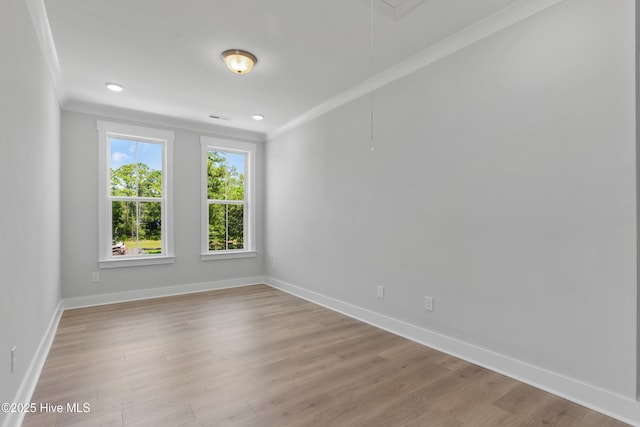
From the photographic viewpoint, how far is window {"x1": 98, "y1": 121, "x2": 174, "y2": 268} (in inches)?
170

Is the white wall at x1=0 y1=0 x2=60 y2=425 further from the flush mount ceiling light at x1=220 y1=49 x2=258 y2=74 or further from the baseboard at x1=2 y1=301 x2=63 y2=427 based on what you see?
the flush mount ceiling light at x1=220 y1=49 x2=258 y2=74

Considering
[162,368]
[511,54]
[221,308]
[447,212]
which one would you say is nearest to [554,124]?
[511,54]

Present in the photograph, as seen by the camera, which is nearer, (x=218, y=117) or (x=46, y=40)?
(x=46, y=40)

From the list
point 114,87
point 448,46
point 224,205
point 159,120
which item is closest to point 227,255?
point 224,205

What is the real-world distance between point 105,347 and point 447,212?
319 centimetres

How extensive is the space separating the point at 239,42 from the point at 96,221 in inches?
124

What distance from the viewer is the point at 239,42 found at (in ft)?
8.95

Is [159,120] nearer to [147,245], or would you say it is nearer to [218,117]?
[218,117]

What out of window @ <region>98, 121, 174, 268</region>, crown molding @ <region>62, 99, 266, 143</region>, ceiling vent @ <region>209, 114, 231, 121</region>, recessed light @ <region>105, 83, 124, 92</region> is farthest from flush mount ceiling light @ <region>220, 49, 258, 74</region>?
window @ <region>98, 121, 174, 268</region>

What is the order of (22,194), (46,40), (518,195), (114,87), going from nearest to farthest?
(22,194), (518,195), (46,40), (114,87)

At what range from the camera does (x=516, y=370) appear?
228 cm

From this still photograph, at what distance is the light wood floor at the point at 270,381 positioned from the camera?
6.04ft

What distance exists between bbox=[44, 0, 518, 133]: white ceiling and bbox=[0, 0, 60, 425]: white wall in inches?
16.6

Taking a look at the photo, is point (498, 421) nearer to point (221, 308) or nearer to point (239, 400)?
point (239, 400)
